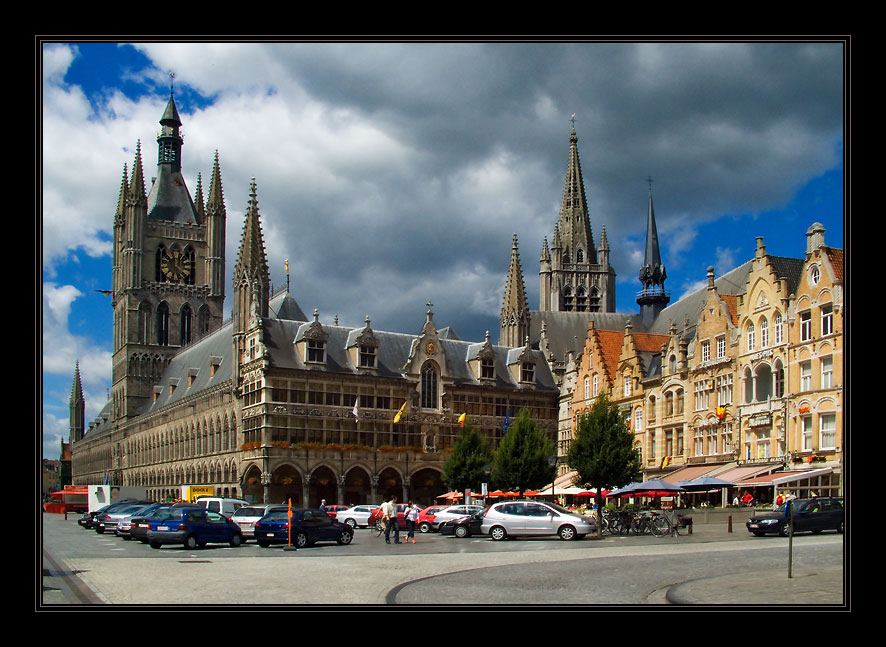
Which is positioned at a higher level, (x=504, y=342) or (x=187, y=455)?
(x=504, y=342)

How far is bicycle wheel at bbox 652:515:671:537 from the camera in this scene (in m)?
37.2

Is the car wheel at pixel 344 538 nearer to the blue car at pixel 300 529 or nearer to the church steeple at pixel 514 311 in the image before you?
the blue car at pixel 300 529

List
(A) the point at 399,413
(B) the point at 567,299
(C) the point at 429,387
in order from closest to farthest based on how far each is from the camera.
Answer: (A) the point at 399,413, (C) the point at 429,387, (B) the point at 567,299

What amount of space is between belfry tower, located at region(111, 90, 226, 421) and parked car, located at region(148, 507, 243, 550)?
8112 centimetres

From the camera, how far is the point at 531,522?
35.3 m

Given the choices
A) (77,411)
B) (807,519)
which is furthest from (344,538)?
(77,411)

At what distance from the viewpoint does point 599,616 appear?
12.0 m

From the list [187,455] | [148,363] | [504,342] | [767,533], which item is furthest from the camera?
[148,363]

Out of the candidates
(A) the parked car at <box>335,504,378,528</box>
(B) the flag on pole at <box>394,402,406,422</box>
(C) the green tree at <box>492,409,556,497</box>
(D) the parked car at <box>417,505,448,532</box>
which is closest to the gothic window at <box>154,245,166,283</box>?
(B) the flag on pole at <box>394,402,406,422</box>

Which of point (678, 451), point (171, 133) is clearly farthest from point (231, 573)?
point (171, 133)

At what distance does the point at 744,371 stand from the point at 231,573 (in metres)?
36.8

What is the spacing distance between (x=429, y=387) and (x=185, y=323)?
5069 cm

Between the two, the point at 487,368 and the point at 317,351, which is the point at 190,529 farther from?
the point at 487,368
